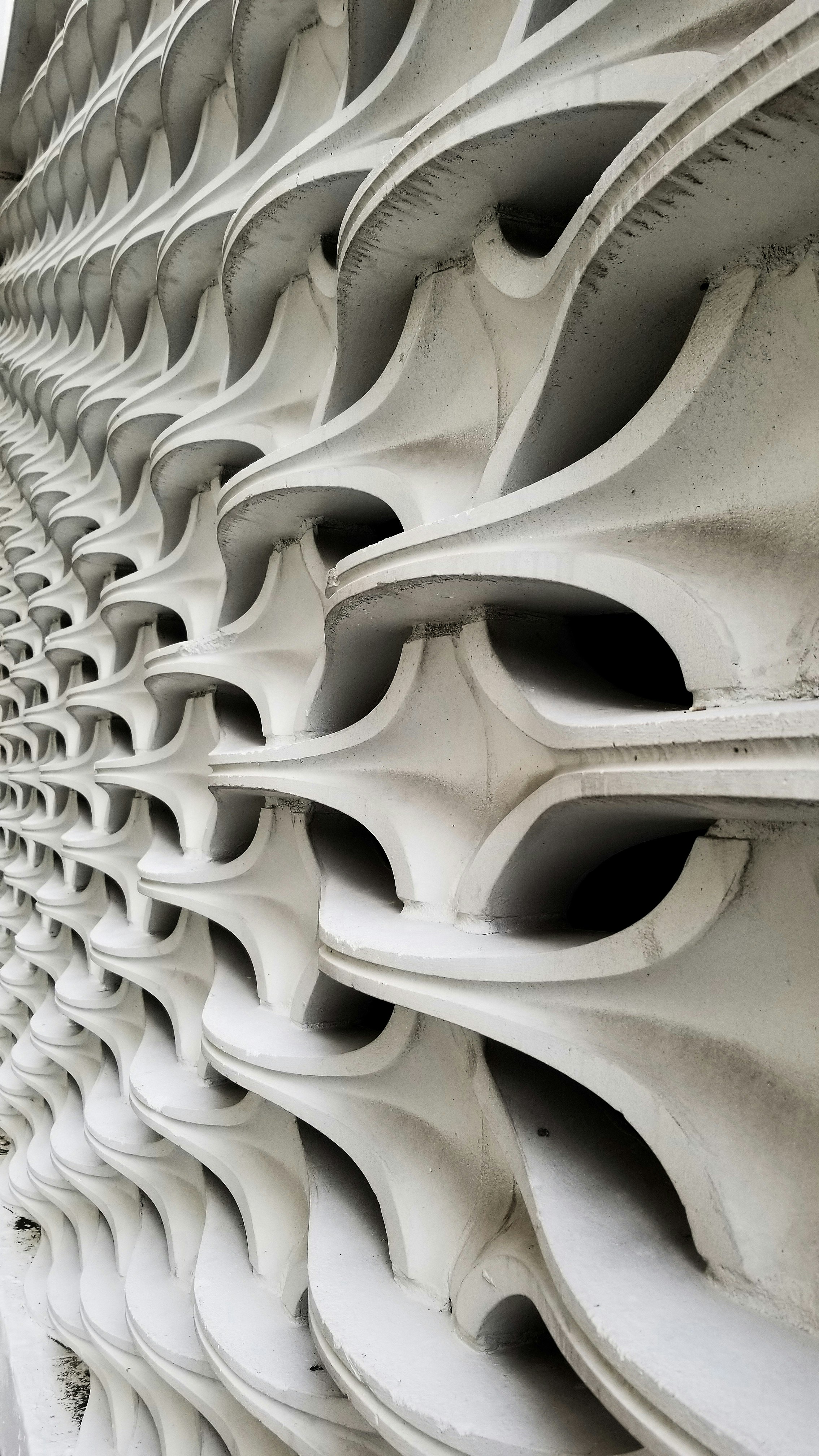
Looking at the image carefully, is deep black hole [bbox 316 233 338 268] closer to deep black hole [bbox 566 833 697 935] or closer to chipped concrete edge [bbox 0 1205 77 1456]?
deep black hole [bbox 566 833 697 935]

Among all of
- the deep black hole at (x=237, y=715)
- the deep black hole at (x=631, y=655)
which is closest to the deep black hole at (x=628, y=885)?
the deep black hole at (x=631, y=655)

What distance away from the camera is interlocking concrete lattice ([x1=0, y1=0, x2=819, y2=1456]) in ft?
1.99

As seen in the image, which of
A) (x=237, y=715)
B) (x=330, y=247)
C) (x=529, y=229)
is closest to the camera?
(x=529, y=229)

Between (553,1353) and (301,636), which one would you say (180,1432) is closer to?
(553,1353)

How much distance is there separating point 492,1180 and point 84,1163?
1.39 m

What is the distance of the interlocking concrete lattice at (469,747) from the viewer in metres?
0.61

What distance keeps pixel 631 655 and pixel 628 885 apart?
0.23 m

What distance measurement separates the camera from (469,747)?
3.01 ft

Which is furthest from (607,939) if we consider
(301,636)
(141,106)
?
(141,106)

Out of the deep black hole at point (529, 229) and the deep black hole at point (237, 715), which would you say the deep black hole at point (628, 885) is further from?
the deep black hole at point (237, 715)

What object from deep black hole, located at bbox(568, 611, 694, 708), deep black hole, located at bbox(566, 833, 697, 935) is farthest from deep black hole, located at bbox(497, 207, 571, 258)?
deep black hole, located at bbox(566, 833, 697, 935)

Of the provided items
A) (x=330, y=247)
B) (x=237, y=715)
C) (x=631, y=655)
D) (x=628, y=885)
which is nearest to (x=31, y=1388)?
(x=237, y=715)

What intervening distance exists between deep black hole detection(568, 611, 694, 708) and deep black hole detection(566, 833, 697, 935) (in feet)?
0.49

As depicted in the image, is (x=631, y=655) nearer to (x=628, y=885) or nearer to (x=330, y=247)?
(x=628, y=885)
